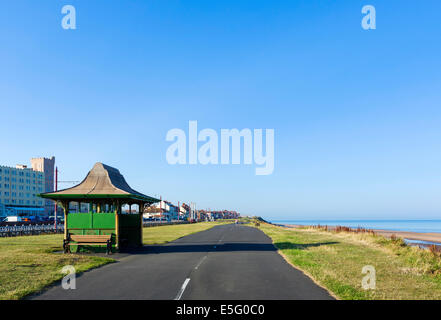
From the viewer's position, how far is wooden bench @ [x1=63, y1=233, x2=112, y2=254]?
62.5 feet

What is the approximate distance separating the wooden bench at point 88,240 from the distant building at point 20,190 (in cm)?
11187

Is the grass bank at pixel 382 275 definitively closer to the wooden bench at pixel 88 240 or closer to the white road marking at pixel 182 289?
the white road marking at pixel 182 289

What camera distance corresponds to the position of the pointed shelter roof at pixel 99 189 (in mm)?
19078

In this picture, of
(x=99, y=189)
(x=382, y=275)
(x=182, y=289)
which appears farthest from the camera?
(x=99, y=189)

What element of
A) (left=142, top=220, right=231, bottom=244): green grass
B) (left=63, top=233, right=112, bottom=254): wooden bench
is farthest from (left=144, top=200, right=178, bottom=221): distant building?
(left=63, top=233, right=112, bottom=254): wooden bench

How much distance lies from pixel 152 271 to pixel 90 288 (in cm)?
333

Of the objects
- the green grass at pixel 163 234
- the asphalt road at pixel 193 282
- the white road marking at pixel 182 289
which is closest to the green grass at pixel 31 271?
the asphalt road at pixel 193 282

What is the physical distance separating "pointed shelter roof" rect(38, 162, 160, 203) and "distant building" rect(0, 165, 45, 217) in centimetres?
11149

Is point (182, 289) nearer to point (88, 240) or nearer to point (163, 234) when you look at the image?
point (88, 240)

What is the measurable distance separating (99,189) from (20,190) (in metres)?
134

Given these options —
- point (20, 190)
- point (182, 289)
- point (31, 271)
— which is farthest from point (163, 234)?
point (20, 190)

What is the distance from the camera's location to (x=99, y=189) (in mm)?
19906
